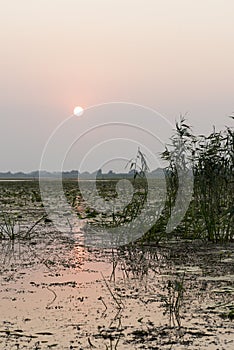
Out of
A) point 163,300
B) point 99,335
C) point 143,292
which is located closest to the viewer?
point 99,335

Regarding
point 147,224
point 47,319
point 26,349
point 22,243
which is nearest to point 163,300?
Result: point 47,319

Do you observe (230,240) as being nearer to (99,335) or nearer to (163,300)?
(163,300)

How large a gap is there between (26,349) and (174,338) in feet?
3.69

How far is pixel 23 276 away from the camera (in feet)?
26.3

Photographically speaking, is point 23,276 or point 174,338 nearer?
point 174,338

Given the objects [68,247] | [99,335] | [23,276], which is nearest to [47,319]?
[99,335]

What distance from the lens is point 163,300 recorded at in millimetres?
6496

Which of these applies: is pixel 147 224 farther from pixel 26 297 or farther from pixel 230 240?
pixel 26 297

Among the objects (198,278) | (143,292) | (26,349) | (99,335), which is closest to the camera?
(26,349)

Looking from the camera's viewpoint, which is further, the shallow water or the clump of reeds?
the clump of reeds

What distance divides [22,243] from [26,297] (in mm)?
4743

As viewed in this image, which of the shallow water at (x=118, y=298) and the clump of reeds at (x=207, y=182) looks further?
Result: the clump of reeds at (x=207, y=182)

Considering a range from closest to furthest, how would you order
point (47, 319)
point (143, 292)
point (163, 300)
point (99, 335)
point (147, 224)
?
1. point (99, 335)
2. point (47, 319)
3. point (163, 300)
4. point (143, 292)
5. point (147, 224)

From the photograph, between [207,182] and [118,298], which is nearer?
[118,298]
